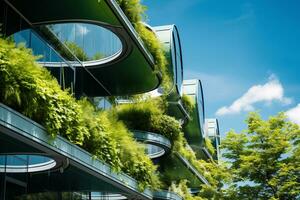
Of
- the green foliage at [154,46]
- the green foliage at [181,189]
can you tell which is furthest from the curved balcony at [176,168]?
the green foliage at [154,46]

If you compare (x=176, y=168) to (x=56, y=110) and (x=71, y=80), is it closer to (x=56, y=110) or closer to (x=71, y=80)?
(x=71, y=80)

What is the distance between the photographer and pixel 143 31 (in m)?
21.6

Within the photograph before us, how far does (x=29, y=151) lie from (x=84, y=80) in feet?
29.4

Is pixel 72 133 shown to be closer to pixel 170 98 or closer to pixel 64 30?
pixel 64 30

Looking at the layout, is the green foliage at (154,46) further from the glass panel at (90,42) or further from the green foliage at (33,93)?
the green foliage at (33,93)

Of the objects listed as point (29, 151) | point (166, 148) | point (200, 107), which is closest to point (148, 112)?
point (166, 148)

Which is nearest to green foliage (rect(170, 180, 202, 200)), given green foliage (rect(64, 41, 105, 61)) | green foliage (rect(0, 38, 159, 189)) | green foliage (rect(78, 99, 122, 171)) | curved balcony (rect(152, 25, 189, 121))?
curved balcony (rect(152, 25, 189, 121))

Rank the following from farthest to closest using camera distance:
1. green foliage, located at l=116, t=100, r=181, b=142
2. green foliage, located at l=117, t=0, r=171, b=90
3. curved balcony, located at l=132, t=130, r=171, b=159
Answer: green foliage, located at l=116, t=100, r=181, b=142, curved balcony, located at l=132, t=130, r=171, b=159, green foliage, located at l=117, t=0, r=171, b=90

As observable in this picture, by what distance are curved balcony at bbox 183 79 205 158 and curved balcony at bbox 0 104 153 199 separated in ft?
58.0

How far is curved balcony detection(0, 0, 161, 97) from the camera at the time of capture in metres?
16.3

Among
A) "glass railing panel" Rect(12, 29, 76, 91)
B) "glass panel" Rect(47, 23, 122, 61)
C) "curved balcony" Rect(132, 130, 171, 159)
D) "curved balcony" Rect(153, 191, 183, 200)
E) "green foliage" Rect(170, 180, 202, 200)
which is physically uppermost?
"glass panel" Rect(47, 23, 122, 61)

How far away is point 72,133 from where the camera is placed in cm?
1416

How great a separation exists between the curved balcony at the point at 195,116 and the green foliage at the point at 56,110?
65.3 feet

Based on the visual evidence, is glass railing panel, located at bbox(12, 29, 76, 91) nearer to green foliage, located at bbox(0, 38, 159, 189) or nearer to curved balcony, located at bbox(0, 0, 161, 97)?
curved balcony, located at bbox(0, 0, 161, 97)
